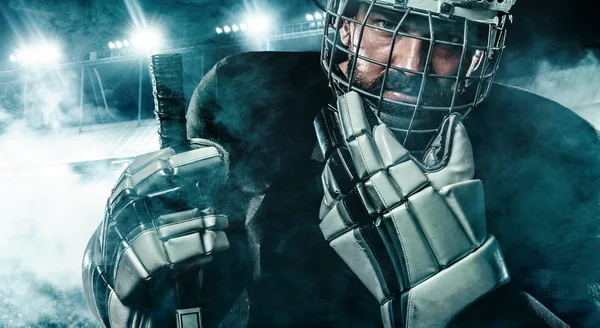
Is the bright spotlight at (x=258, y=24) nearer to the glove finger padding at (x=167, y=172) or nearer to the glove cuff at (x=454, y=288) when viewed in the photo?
the glove finger padding at (x=167, y=172)

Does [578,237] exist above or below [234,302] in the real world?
above

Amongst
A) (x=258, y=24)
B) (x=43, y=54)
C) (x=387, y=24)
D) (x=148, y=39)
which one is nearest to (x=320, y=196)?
(x=387, y=24)

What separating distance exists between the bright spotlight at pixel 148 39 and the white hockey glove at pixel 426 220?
9.03 m

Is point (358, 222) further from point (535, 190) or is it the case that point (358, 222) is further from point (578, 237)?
point (578, 237)

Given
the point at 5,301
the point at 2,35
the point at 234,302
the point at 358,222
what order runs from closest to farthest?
the point at 358,222 < the point at 234,302 < the point at 5,301 < the point at 2,35

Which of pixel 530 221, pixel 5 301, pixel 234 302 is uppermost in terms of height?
pixel 530 221

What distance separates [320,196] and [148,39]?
9203 millimetres

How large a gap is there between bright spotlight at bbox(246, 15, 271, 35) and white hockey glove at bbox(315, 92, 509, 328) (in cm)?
754

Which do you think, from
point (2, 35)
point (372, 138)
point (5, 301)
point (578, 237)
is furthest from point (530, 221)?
point (2, 35)

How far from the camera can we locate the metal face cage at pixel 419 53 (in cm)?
129

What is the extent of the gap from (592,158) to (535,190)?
344 millimetres

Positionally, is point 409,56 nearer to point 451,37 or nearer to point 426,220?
point 451,37

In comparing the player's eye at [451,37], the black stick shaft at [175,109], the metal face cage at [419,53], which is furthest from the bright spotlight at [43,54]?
the player's eye at [451,37]

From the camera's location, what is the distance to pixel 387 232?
112 centimetres
